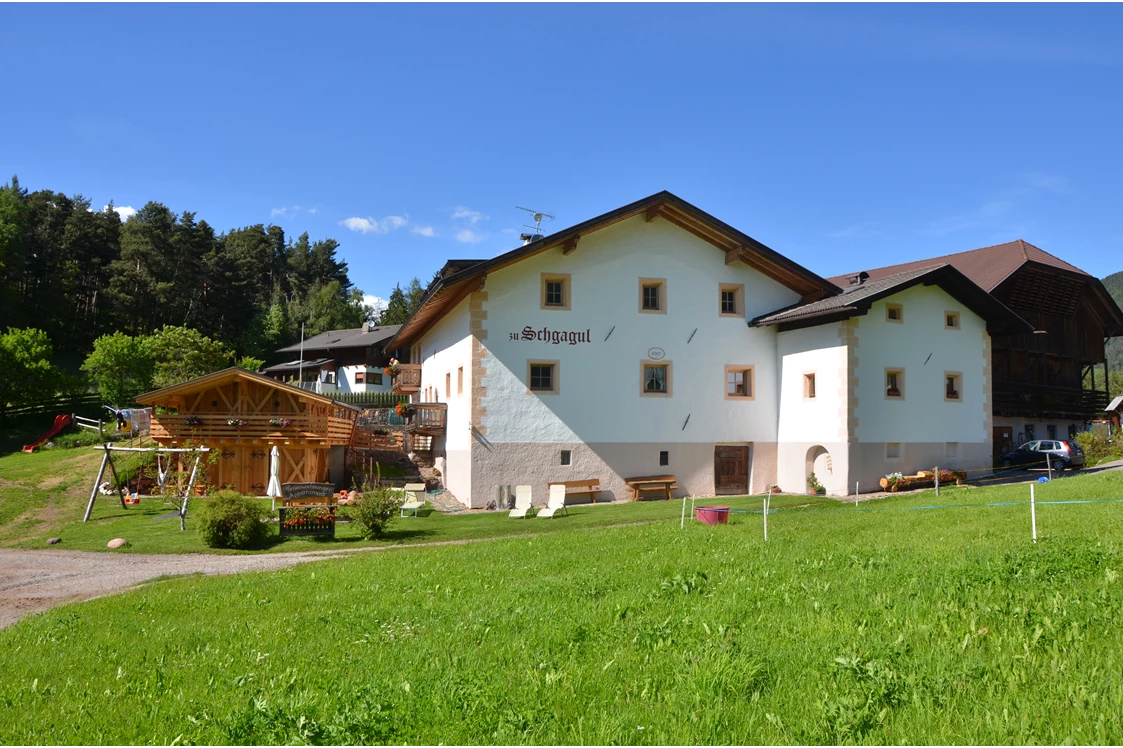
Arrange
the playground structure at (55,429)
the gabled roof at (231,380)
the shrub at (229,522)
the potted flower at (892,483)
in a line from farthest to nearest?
the playground structure at (55,429), the gabled roof at (231,380), the potted flower at (892,483), the shrub at (229,522)

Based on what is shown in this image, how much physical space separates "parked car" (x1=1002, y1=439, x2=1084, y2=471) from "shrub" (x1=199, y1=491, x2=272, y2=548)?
26.5 m

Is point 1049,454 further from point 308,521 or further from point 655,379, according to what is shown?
point 308,521

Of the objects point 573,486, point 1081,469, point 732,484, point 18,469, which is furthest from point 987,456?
point 18,469

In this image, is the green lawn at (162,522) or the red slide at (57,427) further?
the red slide at (57,427)

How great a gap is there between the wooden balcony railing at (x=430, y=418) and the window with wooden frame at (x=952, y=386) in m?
17.5

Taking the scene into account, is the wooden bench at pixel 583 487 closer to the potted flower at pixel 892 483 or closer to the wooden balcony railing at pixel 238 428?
the potted flower at pixel 892 483

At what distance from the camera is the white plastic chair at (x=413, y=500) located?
932 inches

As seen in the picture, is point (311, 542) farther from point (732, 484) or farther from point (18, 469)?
point (18, 469)

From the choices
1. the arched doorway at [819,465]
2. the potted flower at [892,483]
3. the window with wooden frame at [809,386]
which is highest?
the window with wooden frame at [809,386]

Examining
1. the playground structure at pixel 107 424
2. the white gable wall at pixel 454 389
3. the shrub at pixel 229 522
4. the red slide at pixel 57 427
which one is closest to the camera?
the shrub at pixel 229 522

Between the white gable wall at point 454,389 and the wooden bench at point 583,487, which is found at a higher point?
the white gable wall at point 454,389

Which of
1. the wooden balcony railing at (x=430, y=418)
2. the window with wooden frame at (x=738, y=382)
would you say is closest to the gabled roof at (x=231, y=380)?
the wooden balcony railing at (x=430, y=418)

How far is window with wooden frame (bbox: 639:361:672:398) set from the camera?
1056 inches

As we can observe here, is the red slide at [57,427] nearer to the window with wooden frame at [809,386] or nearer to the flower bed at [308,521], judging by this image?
the flower bed at [308,521]
